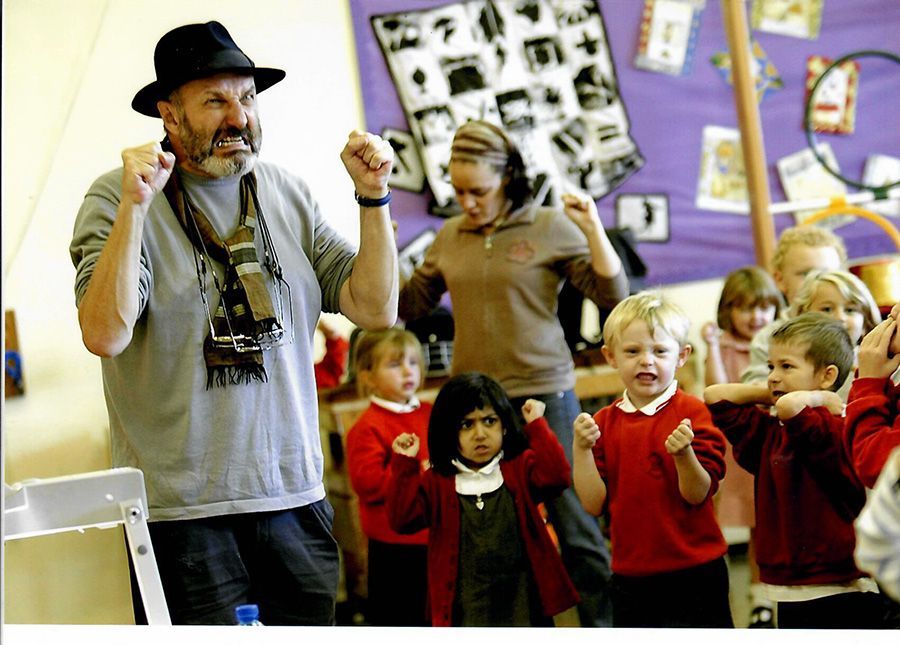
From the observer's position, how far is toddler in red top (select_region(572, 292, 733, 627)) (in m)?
1.92

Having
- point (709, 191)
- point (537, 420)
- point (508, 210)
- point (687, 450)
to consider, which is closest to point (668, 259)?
point (709, 191)

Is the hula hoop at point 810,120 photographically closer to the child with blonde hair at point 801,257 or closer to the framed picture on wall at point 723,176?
the framed picture on wall at point 723,176

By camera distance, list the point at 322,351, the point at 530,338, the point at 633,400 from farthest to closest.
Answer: the point at 322,351 → the point at 530,338 → the point at 633,400

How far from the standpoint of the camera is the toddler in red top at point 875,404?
4.95 ft

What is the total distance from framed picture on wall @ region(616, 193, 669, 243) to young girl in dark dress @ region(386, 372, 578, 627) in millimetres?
1504

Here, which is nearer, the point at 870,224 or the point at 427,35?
the point at 427,35

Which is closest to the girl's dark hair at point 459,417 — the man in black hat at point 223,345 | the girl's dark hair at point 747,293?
the man in black hat at point 223,345

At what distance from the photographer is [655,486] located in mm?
1923

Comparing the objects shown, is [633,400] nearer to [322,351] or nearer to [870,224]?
[322,351]

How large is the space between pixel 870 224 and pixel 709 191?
0.49 m

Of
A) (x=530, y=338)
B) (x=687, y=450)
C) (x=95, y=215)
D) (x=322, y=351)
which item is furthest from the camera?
(x=322, y=351)

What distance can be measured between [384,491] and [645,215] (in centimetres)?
161

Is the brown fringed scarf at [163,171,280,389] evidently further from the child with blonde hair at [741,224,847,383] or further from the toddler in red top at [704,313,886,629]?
the child with blonde hair at [741,224,847,383]

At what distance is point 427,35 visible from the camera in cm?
330
